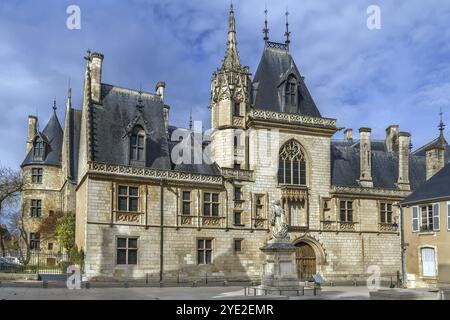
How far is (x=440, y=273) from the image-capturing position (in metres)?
28.6

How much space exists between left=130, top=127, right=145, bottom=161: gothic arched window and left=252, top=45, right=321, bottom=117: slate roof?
862cm

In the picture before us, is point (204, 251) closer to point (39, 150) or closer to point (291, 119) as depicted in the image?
point (291, 119)

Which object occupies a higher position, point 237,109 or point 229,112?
point 237,109

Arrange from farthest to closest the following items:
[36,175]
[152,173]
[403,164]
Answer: [36,175] → [403,164] → [152,173]

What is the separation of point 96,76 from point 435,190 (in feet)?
70.5

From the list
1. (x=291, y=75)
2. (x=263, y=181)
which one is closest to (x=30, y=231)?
(x=263, y=181)

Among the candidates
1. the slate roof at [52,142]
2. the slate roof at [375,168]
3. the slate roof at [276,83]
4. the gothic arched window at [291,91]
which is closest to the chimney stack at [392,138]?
the slate roof at [375,168]

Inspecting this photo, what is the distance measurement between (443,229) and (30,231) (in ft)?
104

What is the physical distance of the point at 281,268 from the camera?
70.6 feet

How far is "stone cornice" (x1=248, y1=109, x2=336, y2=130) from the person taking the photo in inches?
1371

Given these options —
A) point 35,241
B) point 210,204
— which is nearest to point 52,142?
point 35,241

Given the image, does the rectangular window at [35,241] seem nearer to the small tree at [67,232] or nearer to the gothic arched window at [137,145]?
the small tree at [67,232]

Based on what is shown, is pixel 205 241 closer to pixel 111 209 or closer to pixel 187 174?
pixel 187 174

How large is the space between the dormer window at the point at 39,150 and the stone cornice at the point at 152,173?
57.6 feet
